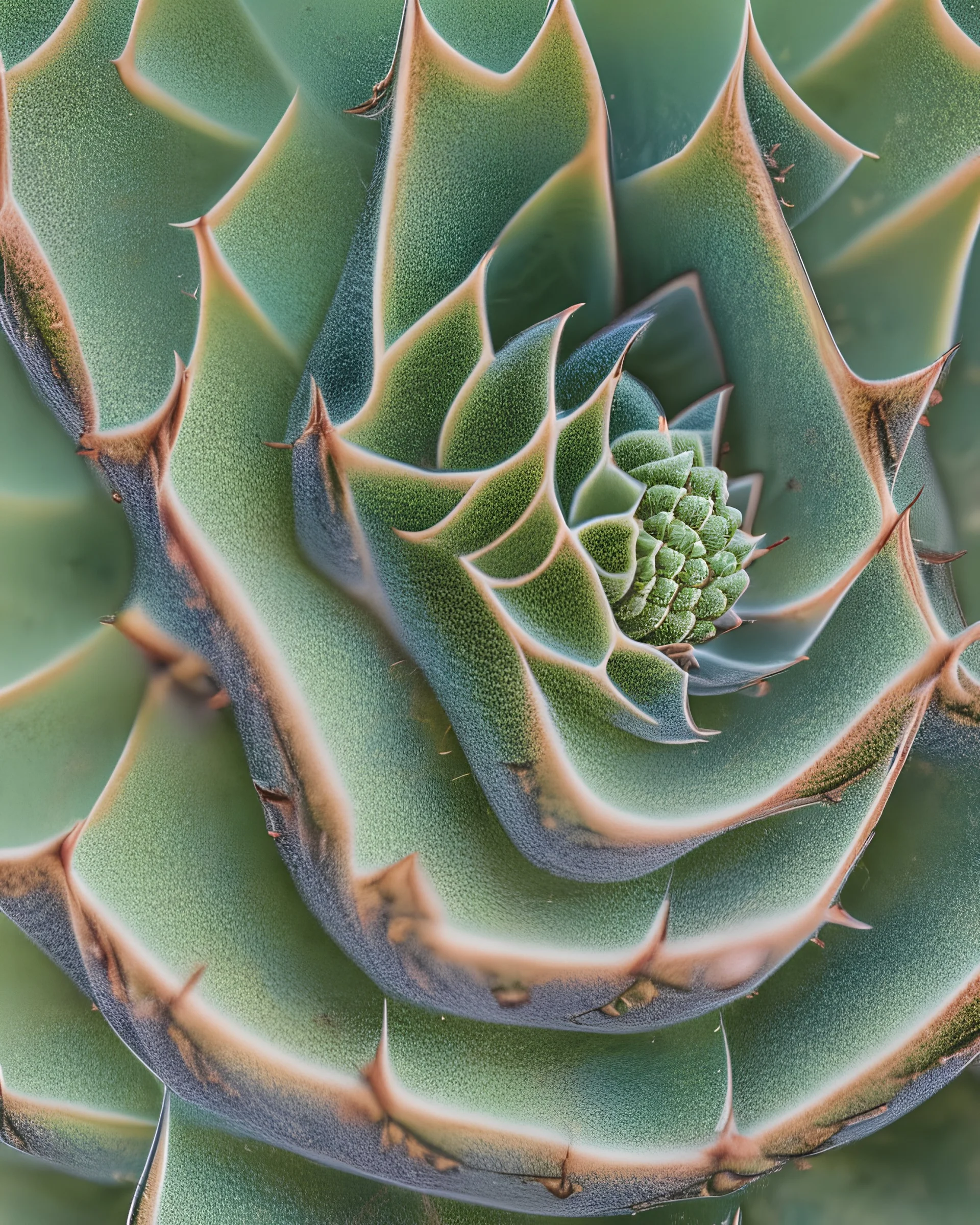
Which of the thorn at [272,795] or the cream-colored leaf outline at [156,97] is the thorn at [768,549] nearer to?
the thorn at [272,795]

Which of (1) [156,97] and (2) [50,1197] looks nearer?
(1) [156,97]

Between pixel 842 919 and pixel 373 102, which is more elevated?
pixel 373 102

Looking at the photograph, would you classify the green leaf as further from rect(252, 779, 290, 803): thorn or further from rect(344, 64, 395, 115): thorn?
rect(344, 64, 395, 115): thorn

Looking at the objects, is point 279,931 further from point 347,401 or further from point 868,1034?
point 868,1034

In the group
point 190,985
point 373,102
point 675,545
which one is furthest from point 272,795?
point 373,102

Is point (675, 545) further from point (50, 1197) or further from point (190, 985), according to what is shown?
point (50, 1197)

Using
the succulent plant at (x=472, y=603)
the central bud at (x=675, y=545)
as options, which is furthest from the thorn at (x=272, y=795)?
the central bud at (x=675, y=545)

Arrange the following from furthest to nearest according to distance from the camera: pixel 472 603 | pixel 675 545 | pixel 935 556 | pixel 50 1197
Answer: pixel 50 1197 < pixel 935 556 < pixel 675 545 < pixel 472 603

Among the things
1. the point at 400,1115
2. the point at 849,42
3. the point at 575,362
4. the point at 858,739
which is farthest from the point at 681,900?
the point at 849,42

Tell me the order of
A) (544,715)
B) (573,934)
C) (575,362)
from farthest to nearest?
1. (575,362)
2. (573,934)
3. (544,715)
